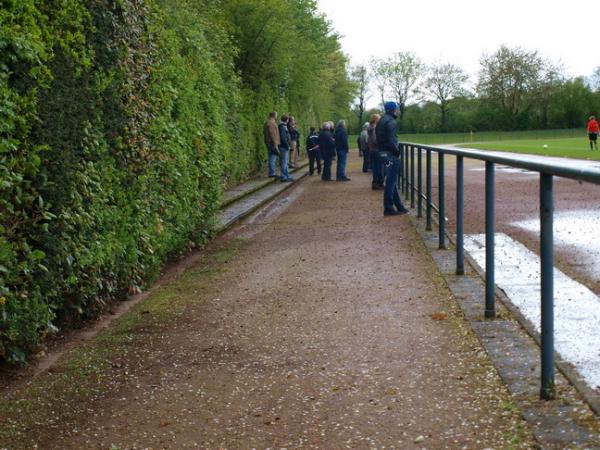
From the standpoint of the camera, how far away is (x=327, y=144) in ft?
85.2

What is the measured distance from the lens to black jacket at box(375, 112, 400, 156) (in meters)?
14.7

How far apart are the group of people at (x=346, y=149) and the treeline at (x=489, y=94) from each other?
178 feet

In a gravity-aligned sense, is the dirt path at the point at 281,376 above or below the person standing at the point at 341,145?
below

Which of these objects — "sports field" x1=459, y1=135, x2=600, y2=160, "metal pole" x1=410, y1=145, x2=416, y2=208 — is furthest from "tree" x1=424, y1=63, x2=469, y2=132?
"metal pole" x1=410, y1=145, x2=416, y2=208

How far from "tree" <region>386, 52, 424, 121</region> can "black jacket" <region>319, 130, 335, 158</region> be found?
3101 inches

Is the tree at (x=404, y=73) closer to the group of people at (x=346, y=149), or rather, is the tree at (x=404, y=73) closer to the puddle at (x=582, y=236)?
the group of people at (x=346, y=149)

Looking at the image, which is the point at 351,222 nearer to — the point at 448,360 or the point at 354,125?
the point at 448,360

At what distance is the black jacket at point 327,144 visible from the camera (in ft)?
84.8

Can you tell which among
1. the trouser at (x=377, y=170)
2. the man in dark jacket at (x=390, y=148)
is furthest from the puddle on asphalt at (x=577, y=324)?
the trouser at (x=377, y=170)

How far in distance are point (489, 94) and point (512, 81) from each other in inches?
109

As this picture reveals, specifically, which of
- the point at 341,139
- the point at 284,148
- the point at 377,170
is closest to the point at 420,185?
the point at 377,170

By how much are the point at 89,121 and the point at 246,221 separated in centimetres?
836

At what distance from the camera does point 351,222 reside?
44.3 feet

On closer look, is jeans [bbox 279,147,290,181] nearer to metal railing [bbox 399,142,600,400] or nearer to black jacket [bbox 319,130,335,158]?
black jacket [bbox 319,130,335,158]
